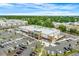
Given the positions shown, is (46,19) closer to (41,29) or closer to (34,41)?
(41,29)

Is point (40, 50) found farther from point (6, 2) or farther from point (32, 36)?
point (6, 2)

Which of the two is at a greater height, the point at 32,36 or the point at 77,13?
the point at 77,13

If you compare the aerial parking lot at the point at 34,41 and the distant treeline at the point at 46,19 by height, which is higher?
the distant treeline at the point at 46,19

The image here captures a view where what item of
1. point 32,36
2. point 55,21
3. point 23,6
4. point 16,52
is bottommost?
point 16,52

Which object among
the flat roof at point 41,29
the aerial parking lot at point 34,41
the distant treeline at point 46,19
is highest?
the distant treeline at point 46,19

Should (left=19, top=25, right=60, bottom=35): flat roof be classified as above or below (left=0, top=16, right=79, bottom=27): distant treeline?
below

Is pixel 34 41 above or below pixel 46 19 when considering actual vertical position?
below

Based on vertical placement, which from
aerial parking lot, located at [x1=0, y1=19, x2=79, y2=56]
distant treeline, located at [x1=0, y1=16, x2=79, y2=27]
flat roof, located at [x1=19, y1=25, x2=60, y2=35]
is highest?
distant treeline, located at [x1=0, y1=16, x2=79, y2=27]

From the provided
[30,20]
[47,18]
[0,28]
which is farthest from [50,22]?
[0,28]

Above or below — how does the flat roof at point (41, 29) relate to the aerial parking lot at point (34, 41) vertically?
above

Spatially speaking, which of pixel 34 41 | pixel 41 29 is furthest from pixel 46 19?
pixel 34 41

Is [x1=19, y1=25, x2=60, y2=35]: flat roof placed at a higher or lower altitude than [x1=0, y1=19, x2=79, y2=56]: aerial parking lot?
higher
